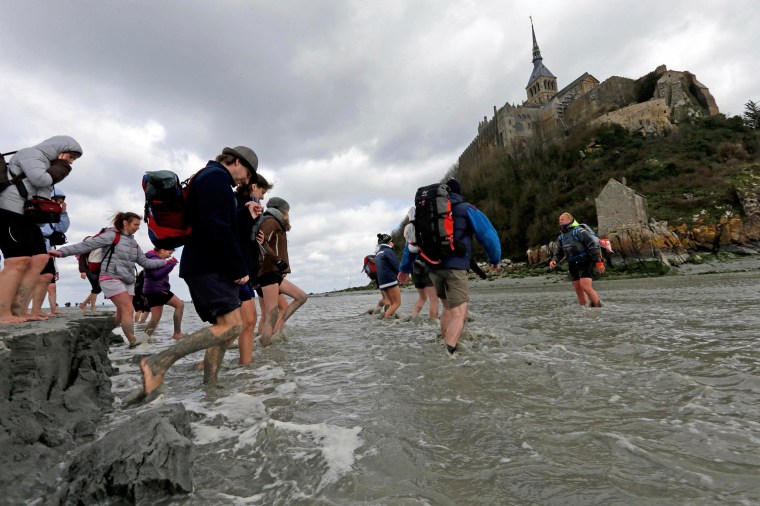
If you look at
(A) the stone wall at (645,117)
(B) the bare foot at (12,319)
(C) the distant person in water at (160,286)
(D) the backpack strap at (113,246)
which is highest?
(A) the stone wall at (645,117)

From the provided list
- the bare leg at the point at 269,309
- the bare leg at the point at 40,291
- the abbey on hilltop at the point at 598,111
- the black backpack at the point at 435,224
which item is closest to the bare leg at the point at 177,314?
the bare leg at the point at 40,291

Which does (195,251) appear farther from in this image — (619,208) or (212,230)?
(619,208)

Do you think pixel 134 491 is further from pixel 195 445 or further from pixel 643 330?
pixel 643 330

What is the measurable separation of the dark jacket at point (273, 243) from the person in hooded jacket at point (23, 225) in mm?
2309

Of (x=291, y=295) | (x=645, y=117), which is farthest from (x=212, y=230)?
(x=645, y=117)

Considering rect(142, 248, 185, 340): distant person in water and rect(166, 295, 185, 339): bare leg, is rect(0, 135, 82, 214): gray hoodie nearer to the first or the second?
rect(142, 248, 185, 340): distant person in water

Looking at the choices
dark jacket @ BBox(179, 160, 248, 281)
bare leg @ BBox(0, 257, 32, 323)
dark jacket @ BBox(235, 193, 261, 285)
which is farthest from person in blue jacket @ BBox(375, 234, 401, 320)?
bare leg @ BBox(0, 257, 32, 323)

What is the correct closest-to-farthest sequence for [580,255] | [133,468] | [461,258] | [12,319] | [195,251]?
[133,468], [195,251], [12,319], [461,258], [580,255]

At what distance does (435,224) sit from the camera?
15.0 ft

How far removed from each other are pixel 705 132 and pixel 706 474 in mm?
59692

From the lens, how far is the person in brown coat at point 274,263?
208 inches

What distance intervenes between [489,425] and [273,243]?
4.08m

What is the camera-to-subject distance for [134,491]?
5.16 ft

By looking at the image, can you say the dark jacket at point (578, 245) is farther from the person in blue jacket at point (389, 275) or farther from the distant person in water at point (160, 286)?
the distant person in water at point (160, 286)
